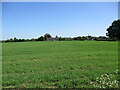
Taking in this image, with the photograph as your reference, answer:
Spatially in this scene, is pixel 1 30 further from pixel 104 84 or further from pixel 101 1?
pixel 104 84

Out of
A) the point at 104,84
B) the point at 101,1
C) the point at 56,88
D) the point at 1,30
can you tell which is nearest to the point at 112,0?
the point at 101,1

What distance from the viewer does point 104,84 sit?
212cm

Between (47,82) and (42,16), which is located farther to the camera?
(42,16)

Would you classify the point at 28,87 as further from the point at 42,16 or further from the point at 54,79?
the point at 42,16

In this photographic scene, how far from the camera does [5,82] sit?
92.9 inches

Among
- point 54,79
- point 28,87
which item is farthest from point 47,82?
point 28,87

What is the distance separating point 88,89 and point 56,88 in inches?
19.4

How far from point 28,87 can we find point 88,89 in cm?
94

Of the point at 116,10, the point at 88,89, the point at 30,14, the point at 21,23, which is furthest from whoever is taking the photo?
the point at 21,23

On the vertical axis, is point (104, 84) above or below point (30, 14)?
below

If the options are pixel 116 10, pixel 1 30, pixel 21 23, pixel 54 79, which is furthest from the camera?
pixel 21 23

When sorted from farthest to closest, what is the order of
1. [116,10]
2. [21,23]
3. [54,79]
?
[21,23] → [54,79] → [116,10]

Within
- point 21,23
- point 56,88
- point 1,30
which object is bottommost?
point 56,88

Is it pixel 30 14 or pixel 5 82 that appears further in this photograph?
pixel 30 14
